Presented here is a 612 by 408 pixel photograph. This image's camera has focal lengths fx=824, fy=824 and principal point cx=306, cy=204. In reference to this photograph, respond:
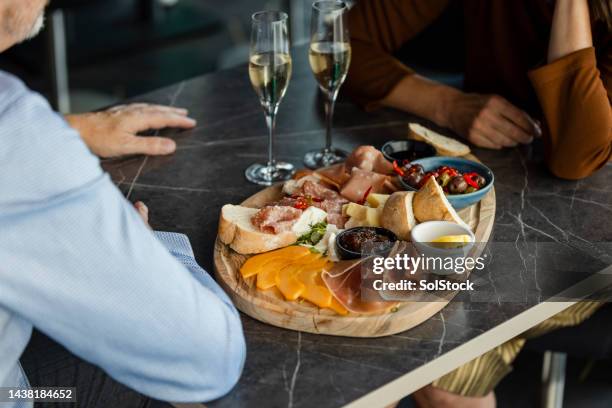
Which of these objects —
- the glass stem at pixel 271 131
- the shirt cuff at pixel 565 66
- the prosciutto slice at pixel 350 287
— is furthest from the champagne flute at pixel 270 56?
the shirt cuff at pixel 565 66

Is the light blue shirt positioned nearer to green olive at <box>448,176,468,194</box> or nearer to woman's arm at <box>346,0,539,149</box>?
green olive at <box>448,176,468,194</box>

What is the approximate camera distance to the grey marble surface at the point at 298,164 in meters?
1.30

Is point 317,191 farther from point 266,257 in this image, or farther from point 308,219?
point 266,257

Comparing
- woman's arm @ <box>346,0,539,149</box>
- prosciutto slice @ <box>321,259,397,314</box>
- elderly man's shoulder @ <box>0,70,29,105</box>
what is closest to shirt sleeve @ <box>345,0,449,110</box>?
woman's arm @ <box>346,0,539,149</box>

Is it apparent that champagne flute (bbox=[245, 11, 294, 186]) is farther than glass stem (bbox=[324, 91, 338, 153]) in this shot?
No

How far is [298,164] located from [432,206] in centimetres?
51

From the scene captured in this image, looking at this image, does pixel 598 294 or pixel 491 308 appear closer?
pixel 491 308

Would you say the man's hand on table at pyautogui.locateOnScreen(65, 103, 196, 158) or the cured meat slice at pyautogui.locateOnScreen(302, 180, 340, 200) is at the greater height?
the cured meat slice at pyautogui.locateOnScreen(302, 180, 340, 200)

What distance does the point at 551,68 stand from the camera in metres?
1.92

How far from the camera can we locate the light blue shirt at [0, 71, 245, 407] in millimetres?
1047

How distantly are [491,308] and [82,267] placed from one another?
737 millimetres

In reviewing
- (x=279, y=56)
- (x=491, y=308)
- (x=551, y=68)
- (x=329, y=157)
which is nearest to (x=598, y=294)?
(x=491, y=308)

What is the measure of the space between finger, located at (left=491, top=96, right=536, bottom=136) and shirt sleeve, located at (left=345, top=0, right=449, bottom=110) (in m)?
0.30

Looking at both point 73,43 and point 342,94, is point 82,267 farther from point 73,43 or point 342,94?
point 73,43
